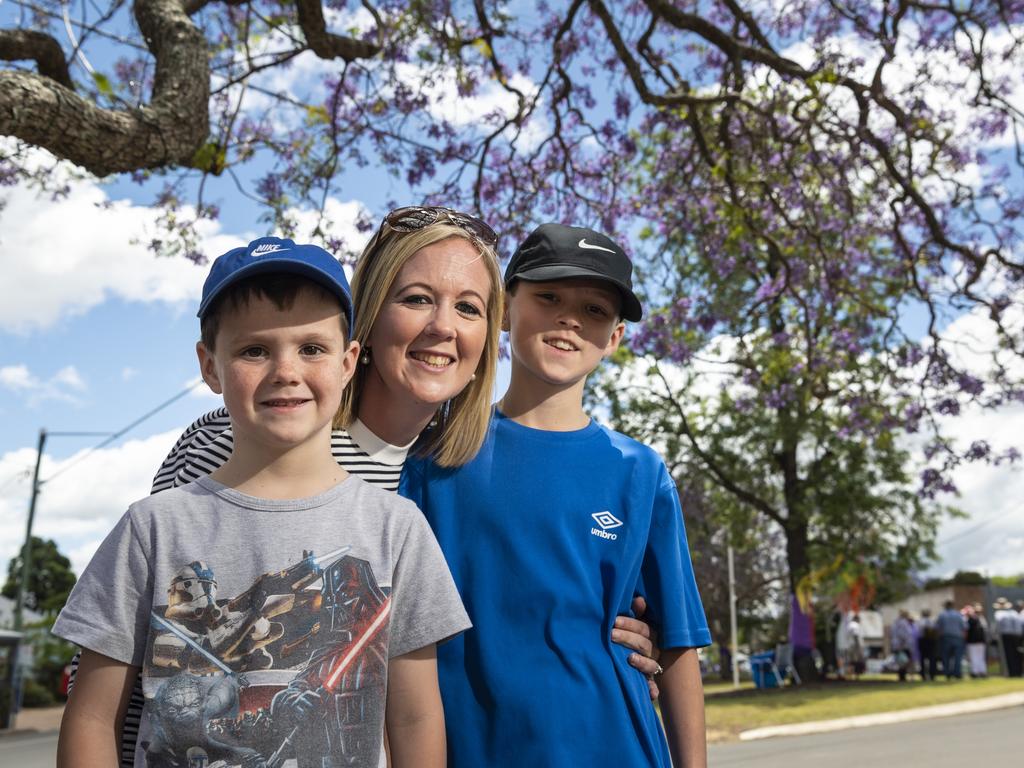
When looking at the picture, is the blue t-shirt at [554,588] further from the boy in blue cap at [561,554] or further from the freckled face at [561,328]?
the freckled face at [561,328]

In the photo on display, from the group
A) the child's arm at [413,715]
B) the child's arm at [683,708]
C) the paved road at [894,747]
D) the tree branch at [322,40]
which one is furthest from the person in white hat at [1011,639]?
the child's arm at [413,715]

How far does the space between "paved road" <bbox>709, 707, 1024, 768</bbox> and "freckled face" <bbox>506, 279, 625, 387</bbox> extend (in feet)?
22.7

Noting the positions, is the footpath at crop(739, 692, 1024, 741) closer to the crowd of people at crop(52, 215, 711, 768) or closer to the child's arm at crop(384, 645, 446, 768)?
the crowd of people at crop(52, 215, 711, 768)

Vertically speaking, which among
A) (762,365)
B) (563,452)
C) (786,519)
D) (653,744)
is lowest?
(653,744)

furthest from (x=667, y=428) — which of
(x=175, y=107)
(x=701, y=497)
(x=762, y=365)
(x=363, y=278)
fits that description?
(x=363, y=278)

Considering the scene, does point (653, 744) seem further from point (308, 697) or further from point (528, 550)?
point (308, 697)

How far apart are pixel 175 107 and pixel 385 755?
4453mm

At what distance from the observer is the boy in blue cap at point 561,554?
2.06 metres

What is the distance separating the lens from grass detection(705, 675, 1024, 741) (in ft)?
41.9

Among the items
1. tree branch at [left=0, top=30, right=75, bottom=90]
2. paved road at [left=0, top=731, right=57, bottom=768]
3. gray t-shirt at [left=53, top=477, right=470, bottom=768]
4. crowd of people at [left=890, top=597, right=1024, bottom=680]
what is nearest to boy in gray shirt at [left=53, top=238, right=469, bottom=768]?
gray t-shirt at [left=53, top=477, right=470, bottom=768]

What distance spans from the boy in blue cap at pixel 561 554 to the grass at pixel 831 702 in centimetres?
991

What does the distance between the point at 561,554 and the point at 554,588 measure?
9 cm

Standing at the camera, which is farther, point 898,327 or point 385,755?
point 898,327

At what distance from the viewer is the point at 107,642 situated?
1634 mm
